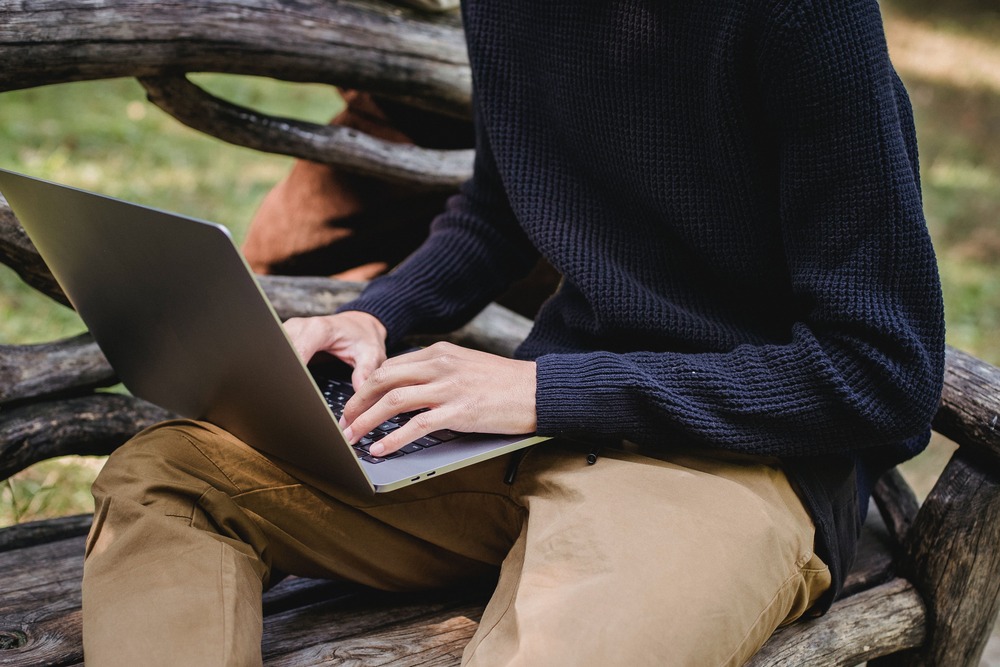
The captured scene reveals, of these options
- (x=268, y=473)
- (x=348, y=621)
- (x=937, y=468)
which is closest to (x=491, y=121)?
(x=268, y=473)

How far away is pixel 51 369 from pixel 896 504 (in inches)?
63.6

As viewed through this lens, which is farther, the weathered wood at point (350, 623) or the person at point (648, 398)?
the weathered wood at point (350, 623)

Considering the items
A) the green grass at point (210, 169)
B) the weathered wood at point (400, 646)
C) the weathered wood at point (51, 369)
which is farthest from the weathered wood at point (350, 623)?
the green grass at point (210, 169)

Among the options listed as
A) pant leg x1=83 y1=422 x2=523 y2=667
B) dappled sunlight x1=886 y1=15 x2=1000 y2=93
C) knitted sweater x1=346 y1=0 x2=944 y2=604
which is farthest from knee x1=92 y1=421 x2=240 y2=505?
dappled sunlight x1=886 y1=15 x2=1000 y2=93

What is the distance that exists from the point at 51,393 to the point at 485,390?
3.28 ft

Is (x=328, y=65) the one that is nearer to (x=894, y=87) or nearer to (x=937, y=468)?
(x=894, y=87)

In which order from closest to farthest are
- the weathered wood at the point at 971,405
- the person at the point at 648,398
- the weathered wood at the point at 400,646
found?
the person at the point at 648,398
the weathered wood at the point at 400,646
the weathered wood at the point at 971,405

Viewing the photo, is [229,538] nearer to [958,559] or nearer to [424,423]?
[424,423]

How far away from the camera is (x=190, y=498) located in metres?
1.16

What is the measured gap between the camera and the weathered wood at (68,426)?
162cm

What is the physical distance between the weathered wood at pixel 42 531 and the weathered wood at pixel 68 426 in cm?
10

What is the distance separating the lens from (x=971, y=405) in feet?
4.93

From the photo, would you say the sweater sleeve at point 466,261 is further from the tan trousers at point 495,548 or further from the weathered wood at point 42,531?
the weathered wood at point 42,531

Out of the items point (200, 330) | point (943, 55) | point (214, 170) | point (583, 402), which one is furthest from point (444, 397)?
point (943, 55)
